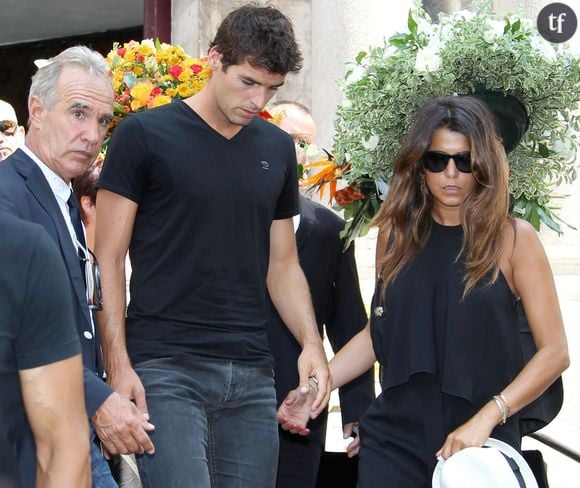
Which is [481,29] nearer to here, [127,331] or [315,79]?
[127,331]

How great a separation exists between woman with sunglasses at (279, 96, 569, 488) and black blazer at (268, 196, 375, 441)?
2.27 ft

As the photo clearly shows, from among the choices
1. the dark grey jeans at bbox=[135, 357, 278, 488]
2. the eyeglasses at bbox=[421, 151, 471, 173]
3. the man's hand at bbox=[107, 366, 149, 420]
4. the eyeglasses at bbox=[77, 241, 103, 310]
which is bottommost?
the dark grey jeans at bbox=[135, 357, 278, 488]

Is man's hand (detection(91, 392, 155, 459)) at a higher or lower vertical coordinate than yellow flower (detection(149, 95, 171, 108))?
lower

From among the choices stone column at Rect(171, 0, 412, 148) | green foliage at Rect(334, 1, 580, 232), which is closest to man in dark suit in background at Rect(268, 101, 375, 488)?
green foliage at Rect(334, 1, 580, 232)

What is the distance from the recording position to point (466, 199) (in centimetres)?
364

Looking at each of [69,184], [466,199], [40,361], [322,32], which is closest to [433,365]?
[466,199]

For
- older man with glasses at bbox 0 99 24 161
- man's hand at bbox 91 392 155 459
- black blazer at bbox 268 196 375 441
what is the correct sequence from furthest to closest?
older man with glasses at bbox 0 99 24 161
black blazer at bbox 268 196 375 441
man's hand at bbox 91 392 155 459

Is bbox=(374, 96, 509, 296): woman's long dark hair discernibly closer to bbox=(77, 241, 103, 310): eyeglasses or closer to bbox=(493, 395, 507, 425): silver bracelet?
bbox=(493, 395, 507, 425): silver bracelet

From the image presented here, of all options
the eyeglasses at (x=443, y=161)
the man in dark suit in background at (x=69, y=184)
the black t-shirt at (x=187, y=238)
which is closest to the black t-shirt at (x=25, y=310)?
the man in dark suit in background at (x=69, y=184)

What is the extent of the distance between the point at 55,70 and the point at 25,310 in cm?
127

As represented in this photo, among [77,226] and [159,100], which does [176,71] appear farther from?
[77,226]

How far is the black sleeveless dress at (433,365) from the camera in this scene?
3.48m

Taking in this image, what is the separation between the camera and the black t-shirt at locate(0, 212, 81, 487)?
2.18 metres

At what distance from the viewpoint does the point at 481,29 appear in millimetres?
3941
